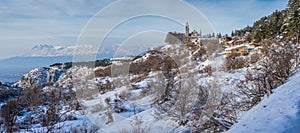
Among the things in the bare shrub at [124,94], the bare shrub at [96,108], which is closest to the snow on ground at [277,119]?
the bare shrub at [96,108]

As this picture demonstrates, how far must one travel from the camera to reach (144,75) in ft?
53.2

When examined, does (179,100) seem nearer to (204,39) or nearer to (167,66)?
(167,66)

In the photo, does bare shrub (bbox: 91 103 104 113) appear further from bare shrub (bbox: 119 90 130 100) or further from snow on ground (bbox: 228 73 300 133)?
snow on ground (bbox: 228 73 300 133)

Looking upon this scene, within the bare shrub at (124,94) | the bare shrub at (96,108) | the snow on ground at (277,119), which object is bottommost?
the bare shrub at (96,108)

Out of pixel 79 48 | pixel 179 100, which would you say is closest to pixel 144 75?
pixel 179 100

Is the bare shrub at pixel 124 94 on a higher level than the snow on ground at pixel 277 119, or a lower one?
lower

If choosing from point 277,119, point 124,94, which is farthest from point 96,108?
point 277,119

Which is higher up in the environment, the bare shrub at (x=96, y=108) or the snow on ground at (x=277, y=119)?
the snow on ground at (x=277, y=119)

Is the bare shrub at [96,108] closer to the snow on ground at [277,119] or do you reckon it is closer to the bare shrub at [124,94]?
the bare shrub at [124,94]

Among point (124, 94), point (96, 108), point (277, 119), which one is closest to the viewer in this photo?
point (277, 119)

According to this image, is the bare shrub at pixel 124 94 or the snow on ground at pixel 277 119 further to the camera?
the bare shrub at pixel 124 94

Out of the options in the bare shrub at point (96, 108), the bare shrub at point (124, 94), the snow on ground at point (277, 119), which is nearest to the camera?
the snow on ground at point (277, 119)

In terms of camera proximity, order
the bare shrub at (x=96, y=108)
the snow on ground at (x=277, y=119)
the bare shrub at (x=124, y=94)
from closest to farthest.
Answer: the snow on ground at (x=277, y=119), the bare shrub at (x=96, y=108), the bare shrub at (x=124, y=94)

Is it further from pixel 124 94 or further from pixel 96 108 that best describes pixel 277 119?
pixel 124 94
